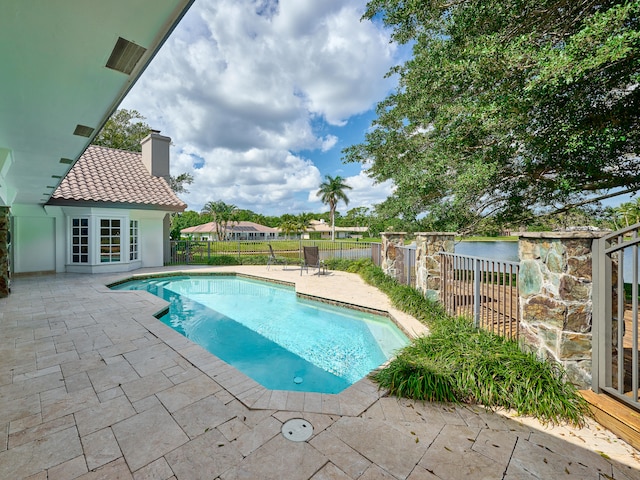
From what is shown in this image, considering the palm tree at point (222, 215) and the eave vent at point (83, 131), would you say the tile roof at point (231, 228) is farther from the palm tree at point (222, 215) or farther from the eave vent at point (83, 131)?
the eave vent at point (83, 131)

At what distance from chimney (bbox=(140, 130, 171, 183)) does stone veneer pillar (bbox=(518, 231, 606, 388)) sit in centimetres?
1457

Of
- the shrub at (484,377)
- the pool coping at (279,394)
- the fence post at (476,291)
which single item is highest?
the fence post at (476,291)

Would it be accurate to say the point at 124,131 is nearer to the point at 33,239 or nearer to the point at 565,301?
the point at 33,239

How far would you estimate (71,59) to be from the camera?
1.96 metres

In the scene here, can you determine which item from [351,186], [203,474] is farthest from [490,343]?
[351,186]

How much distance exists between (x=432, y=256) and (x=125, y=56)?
5017 mm

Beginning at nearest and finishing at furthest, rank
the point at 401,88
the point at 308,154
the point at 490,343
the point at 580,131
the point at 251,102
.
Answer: the point at 490,343
the point at 580,131
the point at 401,88
the point at 251,102
the point at 308,154

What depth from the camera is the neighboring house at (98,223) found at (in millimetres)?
9320

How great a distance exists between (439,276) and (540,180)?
4008mm

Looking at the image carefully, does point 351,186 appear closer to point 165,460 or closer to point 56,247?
point 56,247

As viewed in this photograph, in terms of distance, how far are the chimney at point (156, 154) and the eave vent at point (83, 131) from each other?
10.8 metres

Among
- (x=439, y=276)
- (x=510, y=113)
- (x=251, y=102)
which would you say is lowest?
(x=439, y=276)

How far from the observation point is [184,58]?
22.2ft

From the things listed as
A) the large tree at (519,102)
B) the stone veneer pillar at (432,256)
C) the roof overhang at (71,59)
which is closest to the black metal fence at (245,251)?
the large tree at (519,102)
